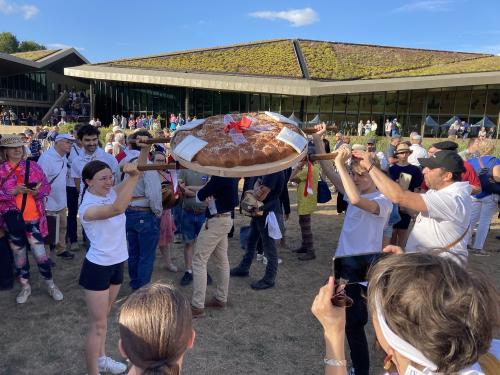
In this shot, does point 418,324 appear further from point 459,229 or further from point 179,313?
point 459,229

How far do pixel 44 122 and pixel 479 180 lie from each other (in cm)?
3782

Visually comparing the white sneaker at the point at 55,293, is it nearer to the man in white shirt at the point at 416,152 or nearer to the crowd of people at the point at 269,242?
the crowd of people at the point at 269,242

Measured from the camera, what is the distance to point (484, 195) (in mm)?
6379

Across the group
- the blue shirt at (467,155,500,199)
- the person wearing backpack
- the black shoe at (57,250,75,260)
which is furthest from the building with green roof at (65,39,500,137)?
the black shoe at (57,250,75,260)

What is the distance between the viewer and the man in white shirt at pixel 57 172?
5430 millimetres

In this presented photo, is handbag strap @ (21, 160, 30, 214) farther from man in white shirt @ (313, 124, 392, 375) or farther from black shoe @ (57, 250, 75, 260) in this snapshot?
man in white shirt @ (313, 124, 392, 375)

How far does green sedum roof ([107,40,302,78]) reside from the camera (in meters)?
27.4

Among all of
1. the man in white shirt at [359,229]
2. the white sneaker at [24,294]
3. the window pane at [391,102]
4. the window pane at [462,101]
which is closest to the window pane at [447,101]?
the window pane at [462,101]

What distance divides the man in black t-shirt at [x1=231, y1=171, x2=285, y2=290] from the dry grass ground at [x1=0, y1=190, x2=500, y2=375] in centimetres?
16

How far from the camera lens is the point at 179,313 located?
1309 mm

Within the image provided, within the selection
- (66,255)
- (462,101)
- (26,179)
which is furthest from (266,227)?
(462,101)

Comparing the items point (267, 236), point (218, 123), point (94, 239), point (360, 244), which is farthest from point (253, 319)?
point (218, 123)

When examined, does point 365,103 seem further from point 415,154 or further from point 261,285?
point 261,285

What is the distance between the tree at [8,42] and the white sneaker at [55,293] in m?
95.9
